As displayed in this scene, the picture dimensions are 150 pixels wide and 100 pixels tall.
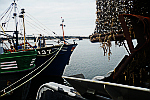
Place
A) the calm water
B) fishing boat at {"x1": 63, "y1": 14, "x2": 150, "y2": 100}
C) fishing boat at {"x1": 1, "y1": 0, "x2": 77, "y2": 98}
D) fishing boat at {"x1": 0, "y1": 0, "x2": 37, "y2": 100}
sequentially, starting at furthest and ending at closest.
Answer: the calm water, fishing boat at {"x1": 1, "y1": 0, "x2": 77, "y2": 98}, fishing boat at {"x1": 0, "y1": 0, "x2": 37, "y2": 100}, fishing boat at {"x1": 63, "y1": 14, "x2": 150, "y2": 100}

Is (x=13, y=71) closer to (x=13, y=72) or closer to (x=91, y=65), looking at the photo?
(x=13, y=72)

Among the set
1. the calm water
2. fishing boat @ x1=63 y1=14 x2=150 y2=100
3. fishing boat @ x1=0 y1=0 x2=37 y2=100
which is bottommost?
the calm water

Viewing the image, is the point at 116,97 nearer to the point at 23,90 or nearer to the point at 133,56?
the point at 133,56

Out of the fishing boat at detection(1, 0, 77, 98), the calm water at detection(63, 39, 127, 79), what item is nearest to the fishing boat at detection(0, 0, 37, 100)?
the fishing boat at detection(1, 0, 77, 98)

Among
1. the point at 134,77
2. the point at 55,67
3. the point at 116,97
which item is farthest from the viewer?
Answer: the point at 55,67

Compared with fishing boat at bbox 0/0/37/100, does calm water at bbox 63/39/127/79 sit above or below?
below

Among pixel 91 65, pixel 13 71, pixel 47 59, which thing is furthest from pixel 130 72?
pixel 91 65

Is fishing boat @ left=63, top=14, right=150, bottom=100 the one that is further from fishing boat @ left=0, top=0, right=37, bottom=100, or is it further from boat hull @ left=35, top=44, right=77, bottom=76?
boat hull @ left=35, top=44, right=77, bottom=76

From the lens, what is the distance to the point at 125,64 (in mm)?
4566

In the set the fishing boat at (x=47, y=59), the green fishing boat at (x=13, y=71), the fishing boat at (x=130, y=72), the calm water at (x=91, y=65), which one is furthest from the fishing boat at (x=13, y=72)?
the fishing boat at (x=130, y=72)

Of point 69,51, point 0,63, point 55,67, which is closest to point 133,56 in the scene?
point 0,63

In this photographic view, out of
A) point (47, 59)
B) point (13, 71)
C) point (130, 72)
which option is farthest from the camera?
point (47, 59)

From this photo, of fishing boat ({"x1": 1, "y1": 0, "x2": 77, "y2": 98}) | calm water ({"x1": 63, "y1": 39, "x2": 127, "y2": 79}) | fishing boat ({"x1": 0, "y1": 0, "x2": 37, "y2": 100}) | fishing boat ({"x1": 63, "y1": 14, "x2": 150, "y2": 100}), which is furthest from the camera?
calm water ({"x1": 63, "y1": 39, "x2": 127, "y2": 79})

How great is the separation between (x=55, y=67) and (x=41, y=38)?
4922 mm
